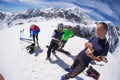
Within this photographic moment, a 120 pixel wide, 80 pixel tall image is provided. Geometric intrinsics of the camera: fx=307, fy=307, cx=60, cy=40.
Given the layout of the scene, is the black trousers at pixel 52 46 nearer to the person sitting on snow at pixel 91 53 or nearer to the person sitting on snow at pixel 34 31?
the person sitting on snow at pixel 34 31

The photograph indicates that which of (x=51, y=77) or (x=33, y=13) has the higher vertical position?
(x=33, y=13)

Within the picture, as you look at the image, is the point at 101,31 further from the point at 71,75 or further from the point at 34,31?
the point at 34,31

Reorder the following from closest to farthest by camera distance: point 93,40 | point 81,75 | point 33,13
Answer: point 93,40 → point 81,75 → point 33,13

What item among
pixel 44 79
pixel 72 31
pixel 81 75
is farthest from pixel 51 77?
pixel 72 31

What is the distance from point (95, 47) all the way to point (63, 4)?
0.82 metres

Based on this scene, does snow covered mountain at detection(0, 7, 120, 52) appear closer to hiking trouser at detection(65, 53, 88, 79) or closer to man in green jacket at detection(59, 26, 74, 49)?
man in green jacket at detection(59, 26, 74, 49)

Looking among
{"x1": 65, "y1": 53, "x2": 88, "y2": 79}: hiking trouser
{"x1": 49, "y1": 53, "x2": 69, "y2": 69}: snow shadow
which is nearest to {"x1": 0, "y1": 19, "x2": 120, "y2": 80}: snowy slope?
{"x1": 49, "y1": 53, "x2": 69, "y2": 69}: snow shadow

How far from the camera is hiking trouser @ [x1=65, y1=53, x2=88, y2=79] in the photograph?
3.34 m

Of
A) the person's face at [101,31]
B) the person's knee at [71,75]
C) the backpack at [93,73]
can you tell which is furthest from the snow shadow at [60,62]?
the person's face at [101,31]

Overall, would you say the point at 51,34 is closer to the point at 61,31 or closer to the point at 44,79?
the point at 61,31

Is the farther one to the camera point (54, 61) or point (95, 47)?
point (54, 61)

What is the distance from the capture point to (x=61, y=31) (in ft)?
11.9

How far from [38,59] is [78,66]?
515mm

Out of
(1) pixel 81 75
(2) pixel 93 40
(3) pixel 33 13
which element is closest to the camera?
(2) pixel 93 40
